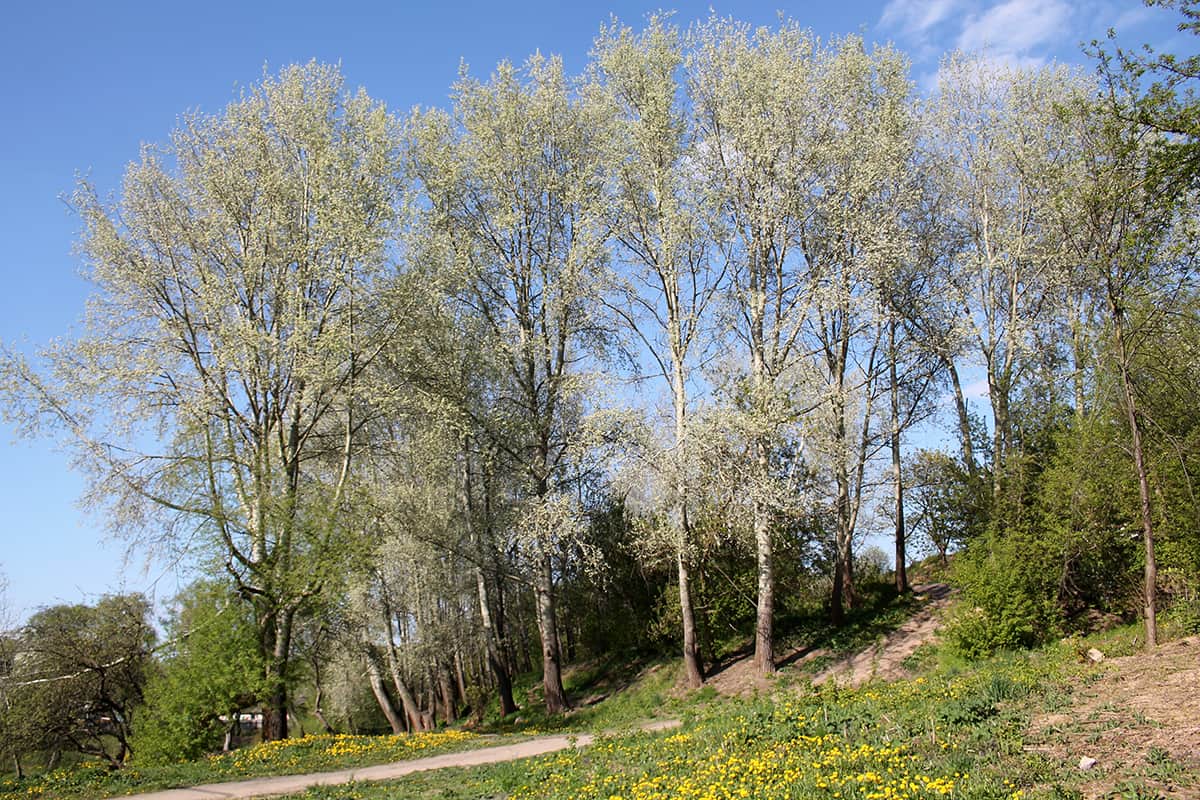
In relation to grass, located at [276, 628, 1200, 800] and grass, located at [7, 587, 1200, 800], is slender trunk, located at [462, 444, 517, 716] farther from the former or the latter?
grass, located at [276, 628, 1200, 800]

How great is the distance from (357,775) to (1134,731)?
391 inches

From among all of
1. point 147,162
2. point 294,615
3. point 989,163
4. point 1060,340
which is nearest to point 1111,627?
point 1060,340

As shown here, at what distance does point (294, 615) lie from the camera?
17828 mm

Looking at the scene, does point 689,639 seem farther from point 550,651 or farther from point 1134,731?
point 1134,731

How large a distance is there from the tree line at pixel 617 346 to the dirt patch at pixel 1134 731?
19.9ft

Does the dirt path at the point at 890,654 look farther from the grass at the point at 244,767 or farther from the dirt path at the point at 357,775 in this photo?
the grass at the point at 244,767

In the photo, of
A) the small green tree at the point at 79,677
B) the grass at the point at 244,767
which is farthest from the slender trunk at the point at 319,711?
the grass at the point at 244,767

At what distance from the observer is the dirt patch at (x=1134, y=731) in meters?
5.84

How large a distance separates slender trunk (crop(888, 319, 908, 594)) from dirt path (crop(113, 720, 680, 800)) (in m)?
10.2

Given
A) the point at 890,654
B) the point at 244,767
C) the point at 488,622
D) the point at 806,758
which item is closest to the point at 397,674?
the point at 488,622

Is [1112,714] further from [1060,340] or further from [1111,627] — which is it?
[1060,340]

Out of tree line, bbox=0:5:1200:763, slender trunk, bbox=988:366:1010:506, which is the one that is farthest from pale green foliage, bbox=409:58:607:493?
slender trunk, bbox=988:366:1010:506

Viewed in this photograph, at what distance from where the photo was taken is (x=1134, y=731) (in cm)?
710

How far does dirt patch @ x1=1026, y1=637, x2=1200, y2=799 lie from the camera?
19.2 feet
